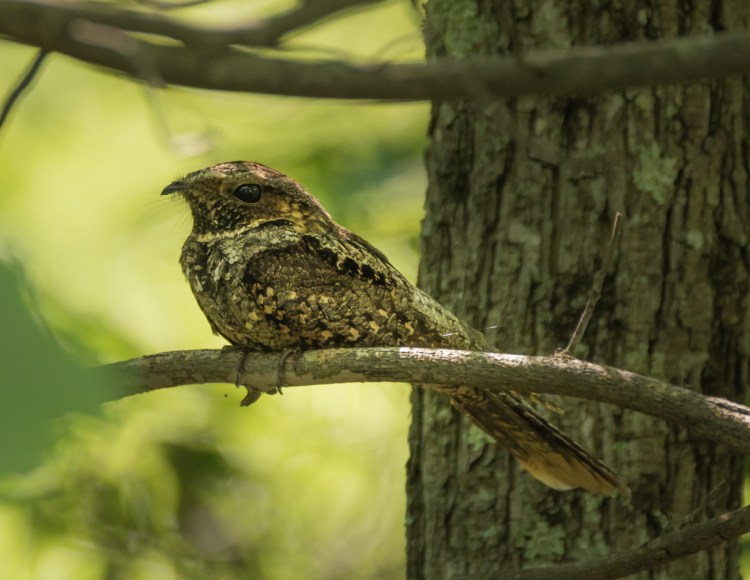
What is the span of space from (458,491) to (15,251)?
2.84 m

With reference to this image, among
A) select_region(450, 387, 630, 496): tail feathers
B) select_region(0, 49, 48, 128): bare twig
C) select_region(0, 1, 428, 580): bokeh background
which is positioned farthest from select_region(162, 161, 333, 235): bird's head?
select_region(0, 49, 48, 128): bare twig

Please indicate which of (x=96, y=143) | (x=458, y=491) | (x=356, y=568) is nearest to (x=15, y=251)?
(x=458, y=491)

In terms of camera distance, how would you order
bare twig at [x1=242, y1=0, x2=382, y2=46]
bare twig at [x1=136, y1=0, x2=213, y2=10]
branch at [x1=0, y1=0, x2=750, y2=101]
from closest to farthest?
branch at [x1=0, y1=0, x2=750, y2=101] → bare twig at [x1=242, y1=0, x2=382, y2=46] → bare twig at [x1=136, y1=0, x2=213, y2=10]

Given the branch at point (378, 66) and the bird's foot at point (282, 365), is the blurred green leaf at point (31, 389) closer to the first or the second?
the branch at point (378, 66)

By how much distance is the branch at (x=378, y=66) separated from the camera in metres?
1.81

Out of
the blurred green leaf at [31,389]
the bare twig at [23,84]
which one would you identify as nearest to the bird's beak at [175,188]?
the bare twig at [23,84]

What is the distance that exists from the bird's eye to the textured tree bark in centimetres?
85

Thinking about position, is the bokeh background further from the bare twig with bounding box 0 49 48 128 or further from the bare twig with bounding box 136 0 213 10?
the bare twig with bounding box 0 49 48 128

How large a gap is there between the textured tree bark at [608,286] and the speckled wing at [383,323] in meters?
0.35

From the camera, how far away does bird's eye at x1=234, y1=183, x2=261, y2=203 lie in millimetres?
3598

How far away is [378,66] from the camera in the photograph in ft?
6.45

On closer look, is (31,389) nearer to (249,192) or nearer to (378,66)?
(378,66)

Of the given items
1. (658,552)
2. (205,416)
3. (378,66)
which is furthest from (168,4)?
(205,416)

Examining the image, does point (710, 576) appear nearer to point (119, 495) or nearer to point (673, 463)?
point (673, 463)
